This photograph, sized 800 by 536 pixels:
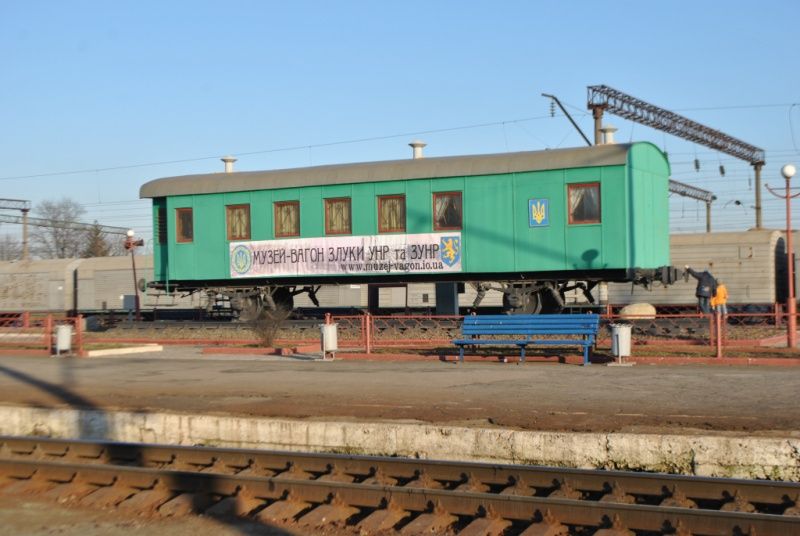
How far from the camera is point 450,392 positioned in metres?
12.4

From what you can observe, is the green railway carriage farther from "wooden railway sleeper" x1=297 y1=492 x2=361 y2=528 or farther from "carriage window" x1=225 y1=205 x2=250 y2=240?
"wooden railway sleeper" x1=297 y1=492 x2=361 y2=528

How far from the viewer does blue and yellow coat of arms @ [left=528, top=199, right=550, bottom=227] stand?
20.5m

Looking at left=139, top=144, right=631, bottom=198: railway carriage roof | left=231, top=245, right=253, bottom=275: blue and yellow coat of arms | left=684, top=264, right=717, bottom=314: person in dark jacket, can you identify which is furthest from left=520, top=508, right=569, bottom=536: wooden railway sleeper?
left=231, top=245, right=253, bottom=275: blue and yellow coat of arms

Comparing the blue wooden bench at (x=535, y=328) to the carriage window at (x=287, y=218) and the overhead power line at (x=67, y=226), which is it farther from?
the overhead power line at (x=67, y=226)

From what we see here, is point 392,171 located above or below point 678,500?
above

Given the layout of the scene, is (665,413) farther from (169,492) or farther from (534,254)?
(534,254)

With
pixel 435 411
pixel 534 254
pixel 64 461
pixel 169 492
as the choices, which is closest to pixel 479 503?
pixel 169 492

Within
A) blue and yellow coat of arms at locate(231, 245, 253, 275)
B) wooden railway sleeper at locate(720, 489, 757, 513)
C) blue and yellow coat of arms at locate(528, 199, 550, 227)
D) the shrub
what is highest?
blue and yellow coat of arms at locate(528, 199, 550, 227)

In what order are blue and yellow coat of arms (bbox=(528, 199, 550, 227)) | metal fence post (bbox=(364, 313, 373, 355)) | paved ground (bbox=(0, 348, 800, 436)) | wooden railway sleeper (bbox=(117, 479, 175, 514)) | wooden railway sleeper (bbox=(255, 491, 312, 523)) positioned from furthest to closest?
blue and yellow coat of arms (bbox=(528, 199, 550, 227)), metal fence post (bbox=(364, 313, 373, 355)), paved ground (bbox=(0, 348, 800, 436)), wooden railway sleeper (bbox=(117, 479, 175, 514)), wooden railway sleeper (bbox=(255, 491, 312, 523))

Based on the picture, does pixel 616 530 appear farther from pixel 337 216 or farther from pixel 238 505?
pixel 337 216

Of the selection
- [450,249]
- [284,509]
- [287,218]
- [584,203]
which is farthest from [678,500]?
[287,218]

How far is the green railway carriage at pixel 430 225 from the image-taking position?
799 inches

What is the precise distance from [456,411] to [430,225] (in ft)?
36.5

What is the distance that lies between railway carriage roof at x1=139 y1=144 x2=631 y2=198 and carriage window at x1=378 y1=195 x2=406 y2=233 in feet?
1.68
